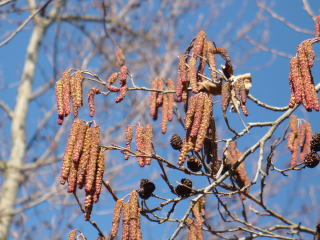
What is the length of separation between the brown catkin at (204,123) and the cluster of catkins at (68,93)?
19.8 inches

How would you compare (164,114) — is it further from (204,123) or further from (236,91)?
(204,123)

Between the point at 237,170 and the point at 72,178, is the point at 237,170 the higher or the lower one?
the higher one

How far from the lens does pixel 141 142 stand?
2.31 m

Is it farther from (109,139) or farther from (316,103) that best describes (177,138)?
(109,139)

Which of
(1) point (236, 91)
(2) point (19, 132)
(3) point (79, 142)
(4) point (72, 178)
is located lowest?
(4) point (72, 178)

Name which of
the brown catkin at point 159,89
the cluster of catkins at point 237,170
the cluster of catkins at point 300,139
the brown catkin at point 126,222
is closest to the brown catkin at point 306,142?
the cluster of catkins at point 300,139

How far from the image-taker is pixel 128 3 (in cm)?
968

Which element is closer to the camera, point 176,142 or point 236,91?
point 236,91

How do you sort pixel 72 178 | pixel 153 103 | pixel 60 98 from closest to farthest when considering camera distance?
pixel 72 178, pixel 60 98, pixel 153 103

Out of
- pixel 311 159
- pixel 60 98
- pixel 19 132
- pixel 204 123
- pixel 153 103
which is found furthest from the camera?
pixel 19 132

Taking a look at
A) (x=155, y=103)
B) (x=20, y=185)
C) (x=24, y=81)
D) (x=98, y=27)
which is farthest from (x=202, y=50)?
(x=98, y=27)

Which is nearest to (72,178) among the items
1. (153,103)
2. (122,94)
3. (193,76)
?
(122,94)

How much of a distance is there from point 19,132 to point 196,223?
18.8 feet

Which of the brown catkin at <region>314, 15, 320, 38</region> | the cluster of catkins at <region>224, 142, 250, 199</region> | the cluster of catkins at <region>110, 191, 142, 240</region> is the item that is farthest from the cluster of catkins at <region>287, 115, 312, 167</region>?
the cluster of catkins at <region>110, 191, 142, 240</region>
